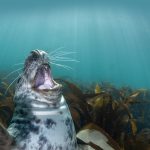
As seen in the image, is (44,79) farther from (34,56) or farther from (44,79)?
(34,56)

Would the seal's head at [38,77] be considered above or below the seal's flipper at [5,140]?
above

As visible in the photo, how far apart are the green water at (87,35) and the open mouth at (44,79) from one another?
19734 millimetres

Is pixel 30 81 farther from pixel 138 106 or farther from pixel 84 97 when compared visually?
pixel 138 106

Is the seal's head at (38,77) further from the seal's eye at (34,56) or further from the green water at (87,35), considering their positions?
the green water at (87,35)

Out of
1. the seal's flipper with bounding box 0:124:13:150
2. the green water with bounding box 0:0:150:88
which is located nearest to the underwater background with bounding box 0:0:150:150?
the green water with bounding box 0:0:150:88

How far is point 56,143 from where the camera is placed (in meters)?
1.97

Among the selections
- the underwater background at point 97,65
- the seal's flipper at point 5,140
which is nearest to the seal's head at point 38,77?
the underwater background at point 97,65

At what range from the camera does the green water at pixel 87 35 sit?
112 ft

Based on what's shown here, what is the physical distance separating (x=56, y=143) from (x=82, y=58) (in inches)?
4069

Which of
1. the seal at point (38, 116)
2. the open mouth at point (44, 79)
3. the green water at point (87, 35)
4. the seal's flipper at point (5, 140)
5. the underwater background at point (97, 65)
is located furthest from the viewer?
the green water at point (87, 35)

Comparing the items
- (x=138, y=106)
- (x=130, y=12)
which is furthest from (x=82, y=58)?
(x=138, y=106)

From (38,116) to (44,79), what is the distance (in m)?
0.33

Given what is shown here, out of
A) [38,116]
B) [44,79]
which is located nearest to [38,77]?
[44,79]

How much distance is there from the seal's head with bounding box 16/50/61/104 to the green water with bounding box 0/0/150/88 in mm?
19746
